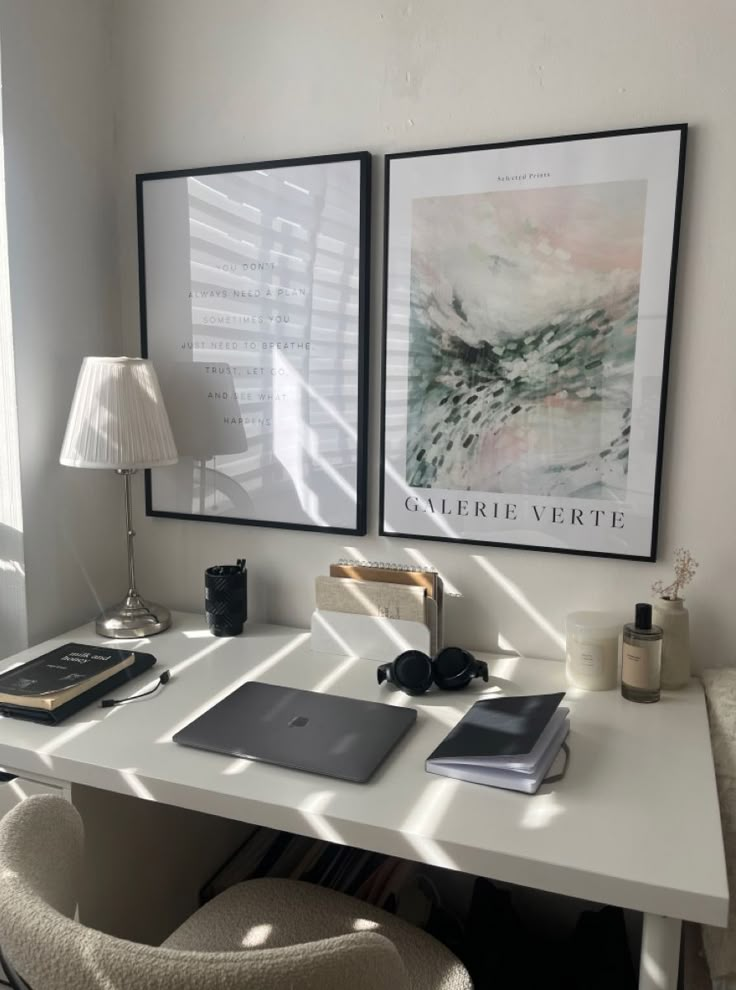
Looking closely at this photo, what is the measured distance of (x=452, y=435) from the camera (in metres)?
1.66

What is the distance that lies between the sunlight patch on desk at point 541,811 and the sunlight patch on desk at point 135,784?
55 cm

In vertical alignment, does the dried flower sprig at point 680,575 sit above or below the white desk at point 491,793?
above

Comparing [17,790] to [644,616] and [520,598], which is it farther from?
[644,616]

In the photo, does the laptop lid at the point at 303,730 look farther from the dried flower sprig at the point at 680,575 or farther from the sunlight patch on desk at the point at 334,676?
the dried flower sprig at the point at 680,575

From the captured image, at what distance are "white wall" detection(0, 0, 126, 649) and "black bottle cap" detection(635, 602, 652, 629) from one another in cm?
126

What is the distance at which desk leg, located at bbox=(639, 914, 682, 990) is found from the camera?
0.99 metres

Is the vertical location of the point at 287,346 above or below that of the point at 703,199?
below

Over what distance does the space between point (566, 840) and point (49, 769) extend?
80cm

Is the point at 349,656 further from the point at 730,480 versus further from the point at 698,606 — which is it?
the point at 730,480

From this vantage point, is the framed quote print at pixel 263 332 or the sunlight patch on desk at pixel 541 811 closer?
the sunlight patch on desk at pixel 541 811

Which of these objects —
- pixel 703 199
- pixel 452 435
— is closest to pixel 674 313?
pixel 703 199

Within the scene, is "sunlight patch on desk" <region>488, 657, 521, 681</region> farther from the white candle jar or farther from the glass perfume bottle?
the glass perfume bottle

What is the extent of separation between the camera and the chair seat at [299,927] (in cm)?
116

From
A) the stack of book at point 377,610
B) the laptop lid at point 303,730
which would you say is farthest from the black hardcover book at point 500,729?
the stack of book at point 377,610
